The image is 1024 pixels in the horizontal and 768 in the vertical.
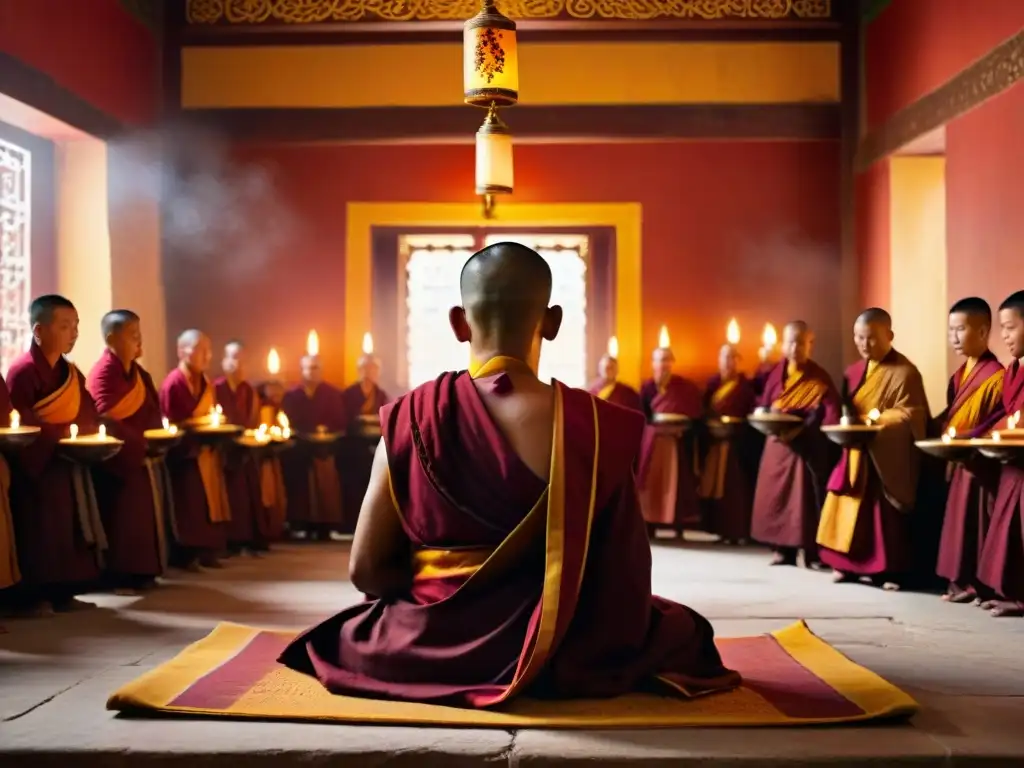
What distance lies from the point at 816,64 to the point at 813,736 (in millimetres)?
8121

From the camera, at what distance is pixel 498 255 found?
3.51 meters

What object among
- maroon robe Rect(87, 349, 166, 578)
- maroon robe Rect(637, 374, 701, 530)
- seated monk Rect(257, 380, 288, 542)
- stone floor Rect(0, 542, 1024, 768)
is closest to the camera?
stone floor Rect(0, 542, 1024, 768)

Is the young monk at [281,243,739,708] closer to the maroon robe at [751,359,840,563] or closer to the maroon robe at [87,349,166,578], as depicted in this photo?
the maroon robe at [87,349,166,578]

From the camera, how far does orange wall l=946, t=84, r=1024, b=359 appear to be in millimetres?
6965

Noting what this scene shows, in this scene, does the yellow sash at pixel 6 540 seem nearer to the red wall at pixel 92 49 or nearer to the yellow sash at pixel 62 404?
the yellow sash at pixel 62 404

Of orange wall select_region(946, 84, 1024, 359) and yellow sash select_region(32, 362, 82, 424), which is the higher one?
orange wall select_region(946, 84, 1024, 359)

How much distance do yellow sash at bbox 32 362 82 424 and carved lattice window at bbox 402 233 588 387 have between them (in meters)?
4.83

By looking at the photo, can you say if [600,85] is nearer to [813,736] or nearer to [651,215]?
[651,215]

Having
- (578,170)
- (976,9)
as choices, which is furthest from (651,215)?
(976,9)

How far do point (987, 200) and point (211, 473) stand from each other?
5.10 meters

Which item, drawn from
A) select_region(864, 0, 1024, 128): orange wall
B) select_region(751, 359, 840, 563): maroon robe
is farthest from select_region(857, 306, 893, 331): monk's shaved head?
select_region(864, 0, 1024, 128): orange wall

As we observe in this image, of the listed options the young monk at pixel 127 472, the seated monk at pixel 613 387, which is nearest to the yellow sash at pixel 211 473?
the young monk at pixel 127 472

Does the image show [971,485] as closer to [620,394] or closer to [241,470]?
[620,394]

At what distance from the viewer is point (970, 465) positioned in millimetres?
6074
